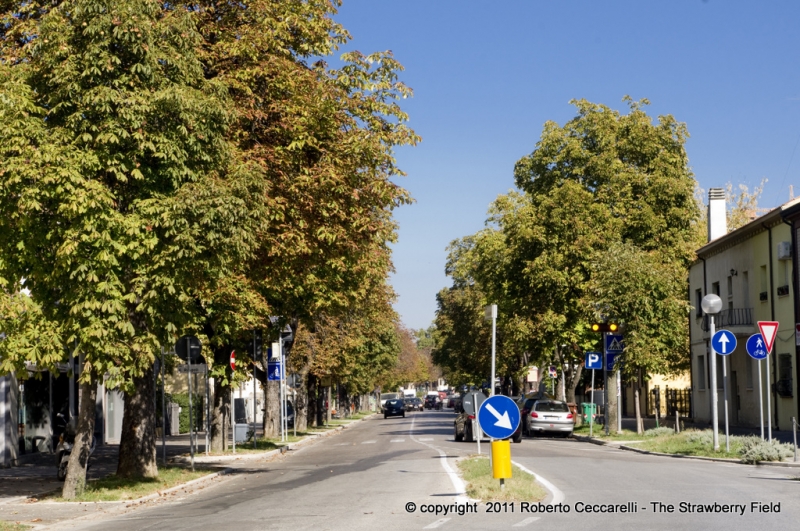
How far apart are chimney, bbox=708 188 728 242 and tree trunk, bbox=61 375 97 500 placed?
38.9 metres

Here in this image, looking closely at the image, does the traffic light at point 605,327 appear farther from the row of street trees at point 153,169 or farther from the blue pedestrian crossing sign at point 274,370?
the row of street trees at point 153,169

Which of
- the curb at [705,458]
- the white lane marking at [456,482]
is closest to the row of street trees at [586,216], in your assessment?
the curb at [705,458]

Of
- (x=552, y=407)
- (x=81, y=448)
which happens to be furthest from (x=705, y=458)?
(x=552, y=407)

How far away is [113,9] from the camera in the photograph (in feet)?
56.4

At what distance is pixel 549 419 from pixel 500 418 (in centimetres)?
2519

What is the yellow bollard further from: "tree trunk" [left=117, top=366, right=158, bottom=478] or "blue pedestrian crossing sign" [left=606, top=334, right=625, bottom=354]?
"blue pedestrian crossing sign" [left=606, top=334, right=625, bottom=354]

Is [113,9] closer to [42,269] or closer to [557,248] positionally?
[42,269]

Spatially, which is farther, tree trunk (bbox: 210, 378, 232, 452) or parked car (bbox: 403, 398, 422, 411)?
parked car (bbox: 403, 398, 422, 411)

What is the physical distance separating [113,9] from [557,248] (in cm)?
2681

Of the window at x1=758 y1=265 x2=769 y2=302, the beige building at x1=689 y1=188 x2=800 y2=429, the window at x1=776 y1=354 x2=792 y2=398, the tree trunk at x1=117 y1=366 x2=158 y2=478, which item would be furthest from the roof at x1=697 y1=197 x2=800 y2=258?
the tree trunk at x1=117 y1=366 x2=158 y2=478

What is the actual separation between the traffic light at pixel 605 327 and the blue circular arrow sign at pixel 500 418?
64.7 ft

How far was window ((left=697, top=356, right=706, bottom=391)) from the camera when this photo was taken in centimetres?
4991

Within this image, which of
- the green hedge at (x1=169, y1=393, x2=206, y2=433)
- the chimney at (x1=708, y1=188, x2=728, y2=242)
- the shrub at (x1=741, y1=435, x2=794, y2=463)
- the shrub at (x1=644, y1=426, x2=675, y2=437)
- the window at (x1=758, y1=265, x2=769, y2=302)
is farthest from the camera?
the green hedge at (x1=169, y1=393, x2=206, y2=433)

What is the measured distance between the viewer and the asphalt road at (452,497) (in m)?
12.5
